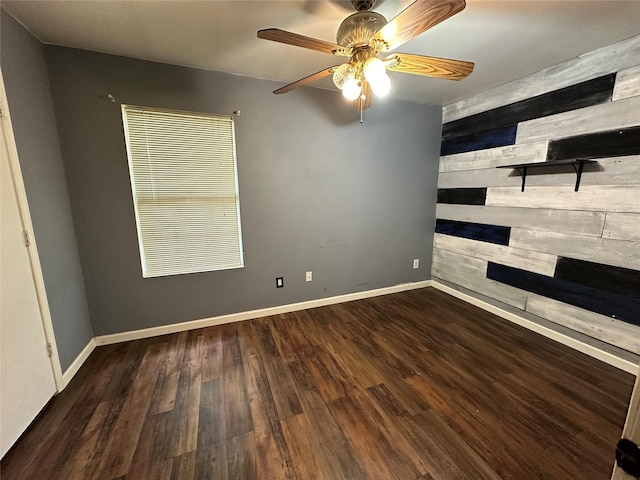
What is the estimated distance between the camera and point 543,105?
236 centimetres

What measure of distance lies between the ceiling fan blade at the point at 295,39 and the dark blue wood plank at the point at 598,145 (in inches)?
86.3

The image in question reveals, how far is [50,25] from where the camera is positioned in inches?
66.6

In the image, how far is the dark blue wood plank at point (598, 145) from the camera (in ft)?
6.17

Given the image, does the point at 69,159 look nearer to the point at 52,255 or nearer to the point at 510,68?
the point at 52,255

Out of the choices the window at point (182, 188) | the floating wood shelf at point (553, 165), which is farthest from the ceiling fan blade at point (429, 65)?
the window at point (182, 188)

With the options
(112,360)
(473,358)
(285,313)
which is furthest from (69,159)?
(473,358)

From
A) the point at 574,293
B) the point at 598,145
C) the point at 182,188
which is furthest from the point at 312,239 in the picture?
the point at 598,145

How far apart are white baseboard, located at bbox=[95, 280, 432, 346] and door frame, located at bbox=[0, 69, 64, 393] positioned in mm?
586

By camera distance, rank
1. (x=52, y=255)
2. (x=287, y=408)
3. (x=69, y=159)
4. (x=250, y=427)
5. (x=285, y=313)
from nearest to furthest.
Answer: (x=250, y=427), (x=287, y=408), (x=52, y=255), (x=69, y=159), (x=285, y=313)

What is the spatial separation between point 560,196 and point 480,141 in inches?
41.1

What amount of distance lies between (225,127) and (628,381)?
389 cm

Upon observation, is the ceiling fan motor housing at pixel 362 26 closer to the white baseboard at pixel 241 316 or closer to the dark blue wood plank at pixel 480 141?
the dark blue wood plank at pixel 480 141

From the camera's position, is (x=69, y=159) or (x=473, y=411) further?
(x=69, y=159)

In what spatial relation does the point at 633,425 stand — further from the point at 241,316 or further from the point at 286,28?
the point at 241,316
